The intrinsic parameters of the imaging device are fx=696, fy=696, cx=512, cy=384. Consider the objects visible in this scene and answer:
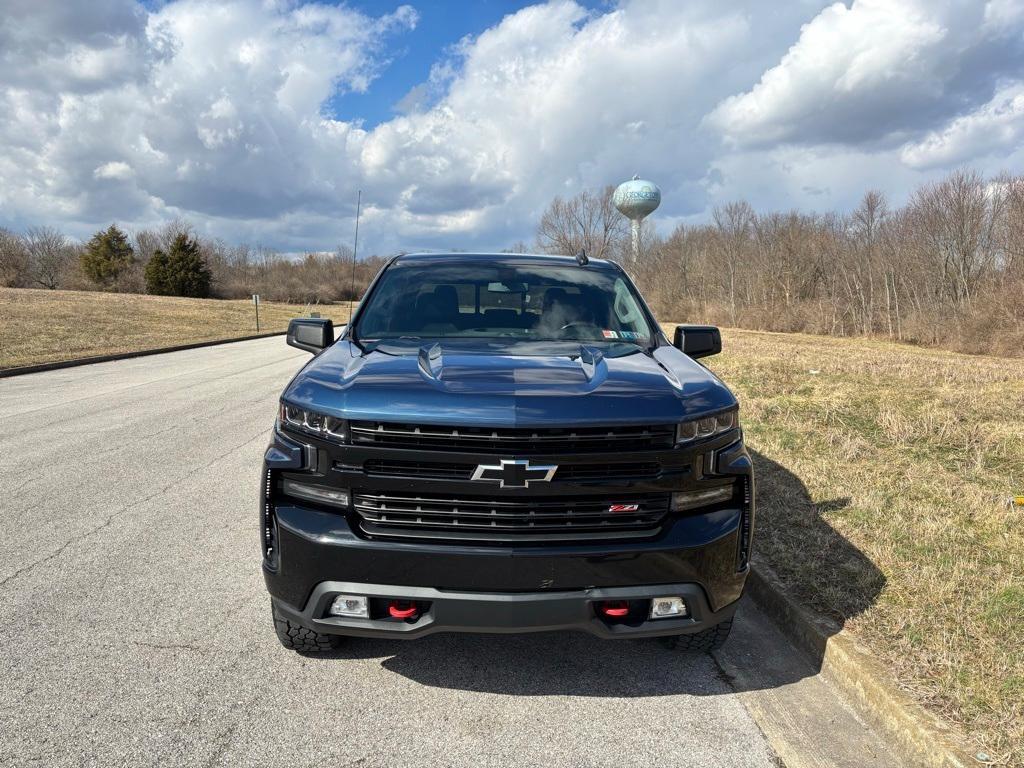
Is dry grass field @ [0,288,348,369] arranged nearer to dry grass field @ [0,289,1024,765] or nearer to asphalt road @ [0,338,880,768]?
asphalt road @ [0,338,880,768]

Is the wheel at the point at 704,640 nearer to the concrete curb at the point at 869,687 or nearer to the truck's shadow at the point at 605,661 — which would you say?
the truck's shadow at the point at 605,661

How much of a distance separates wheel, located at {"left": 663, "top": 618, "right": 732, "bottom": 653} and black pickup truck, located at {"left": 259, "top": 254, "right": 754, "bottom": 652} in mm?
465

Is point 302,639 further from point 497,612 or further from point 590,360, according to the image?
point 590,360

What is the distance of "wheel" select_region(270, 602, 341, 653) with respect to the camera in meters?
2.99

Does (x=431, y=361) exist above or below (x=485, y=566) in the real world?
above

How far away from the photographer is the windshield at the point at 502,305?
382 cm

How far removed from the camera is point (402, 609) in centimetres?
257

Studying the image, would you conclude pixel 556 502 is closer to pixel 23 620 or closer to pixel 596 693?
pixel 596 693

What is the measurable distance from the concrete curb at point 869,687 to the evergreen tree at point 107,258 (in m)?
73.6

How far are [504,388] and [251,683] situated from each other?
161cm

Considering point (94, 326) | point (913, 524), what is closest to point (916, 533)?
point (913, 524)

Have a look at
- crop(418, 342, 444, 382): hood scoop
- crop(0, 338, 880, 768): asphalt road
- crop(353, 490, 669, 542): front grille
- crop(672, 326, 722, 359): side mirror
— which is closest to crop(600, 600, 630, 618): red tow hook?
crop(353, 490, 669, 542): front grille

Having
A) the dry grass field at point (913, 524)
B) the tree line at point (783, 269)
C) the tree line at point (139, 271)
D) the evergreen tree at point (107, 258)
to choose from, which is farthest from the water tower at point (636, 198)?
the dry grass field at point (913, 524)

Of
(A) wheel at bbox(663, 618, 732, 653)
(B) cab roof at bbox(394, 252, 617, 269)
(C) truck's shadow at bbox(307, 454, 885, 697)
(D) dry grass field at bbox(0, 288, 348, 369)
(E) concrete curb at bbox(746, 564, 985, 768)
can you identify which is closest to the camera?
(E) concrete curb at bbox(746, 564, 985, 768)
